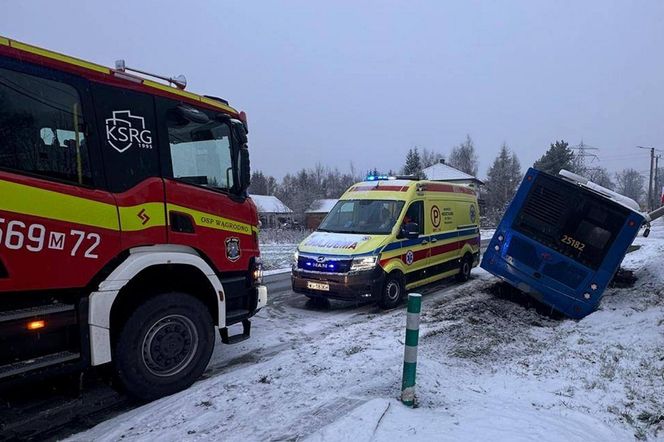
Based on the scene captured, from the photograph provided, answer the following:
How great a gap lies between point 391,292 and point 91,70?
21.0ft

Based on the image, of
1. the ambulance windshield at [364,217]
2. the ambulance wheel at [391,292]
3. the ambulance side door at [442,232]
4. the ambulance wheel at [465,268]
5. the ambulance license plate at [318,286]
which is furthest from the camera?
the ambulance wheel at [465,268]

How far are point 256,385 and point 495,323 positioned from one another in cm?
417

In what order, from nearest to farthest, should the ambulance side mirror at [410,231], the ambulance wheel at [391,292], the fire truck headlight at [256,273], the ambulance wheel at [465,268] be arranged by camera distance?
the fire truck headlight at [256,273], the ambulance wheel at [391,292], the ambulance side mirror at [410,231], the ambulance wheel at [465,268]

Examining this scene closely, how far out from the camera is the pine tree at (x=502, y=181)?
62159mm

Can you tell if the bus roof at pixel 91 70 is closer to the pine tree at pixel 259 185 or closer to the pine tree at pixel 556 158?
the pine tree at pixel 556 158

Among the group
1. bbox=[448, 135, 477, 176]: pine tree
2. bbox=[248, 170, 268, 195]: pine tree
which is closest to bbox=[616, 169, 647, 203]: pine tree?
bbox=[448, 135, 477, 176]: pine tree

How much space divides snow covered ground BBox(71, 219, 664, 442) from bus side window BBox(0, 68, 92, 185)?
2.29 metres

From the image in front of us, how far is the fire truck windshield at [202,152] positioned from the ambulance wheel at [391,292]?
167 inches

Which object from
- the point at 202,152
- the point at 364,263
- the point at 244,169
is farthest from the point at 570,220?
the point at 202,152

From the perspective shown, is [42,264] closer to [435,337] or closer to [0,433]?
[0,433]

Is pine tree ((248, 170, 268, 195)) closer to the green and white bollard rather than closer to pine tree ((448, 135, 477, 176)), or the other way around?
pine tree ((448, 135, 477, 176))

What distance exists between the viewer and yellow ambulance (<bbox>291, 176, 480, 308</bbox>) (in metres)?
8.35

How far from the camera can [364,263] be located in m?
8.32

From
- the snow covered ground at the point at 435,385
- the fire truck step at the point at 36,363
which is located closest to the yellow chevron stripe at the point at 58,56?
the fire truck step at the point at 36,363
